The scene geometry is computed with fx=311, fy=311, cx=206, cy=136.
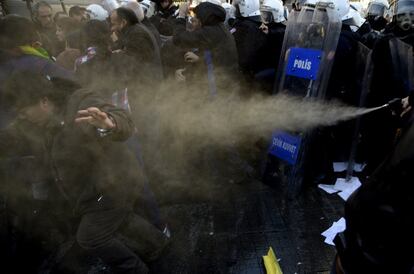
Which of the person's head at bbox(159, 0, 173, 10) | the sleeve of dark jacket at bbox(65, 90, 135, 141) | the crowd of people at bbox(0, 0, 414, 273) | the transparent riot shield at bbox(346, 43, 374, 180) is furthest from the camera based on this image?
the person's head at bbox(159, 0, 173, 10)

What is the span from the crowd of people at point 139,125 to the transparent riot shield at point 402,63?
1cm

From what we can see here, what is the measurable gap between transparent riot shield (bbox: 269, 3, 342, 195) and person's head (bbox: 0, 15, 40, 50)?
312 centimetres

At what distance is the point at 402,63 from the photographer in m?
3.62

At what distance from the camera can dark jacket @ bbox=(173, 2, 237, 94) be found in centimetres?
416

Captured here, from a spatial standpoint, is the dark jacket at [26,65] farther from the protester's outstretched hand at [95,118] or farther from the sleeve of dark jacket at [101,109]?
the protester's outstretched hand at [95,118]

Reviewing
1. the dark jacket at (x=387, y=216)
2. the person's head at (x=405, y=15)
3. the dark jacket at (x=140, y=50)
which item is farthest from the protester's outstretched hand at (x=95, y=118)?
the person's head at (x=405, y=15)

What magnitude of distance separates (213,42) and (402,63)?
230 centimetres

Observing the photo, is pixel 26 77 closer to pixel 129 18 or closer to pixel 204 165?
pixel 129 18

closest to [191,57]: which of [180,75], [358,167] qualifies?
[180,75]

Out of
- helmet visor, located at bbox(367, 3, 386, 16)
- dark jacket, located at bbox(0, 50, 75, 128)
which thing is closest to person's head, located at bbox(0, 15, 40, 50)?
dark jacket, located at bbox(0, 50, 75, 128)

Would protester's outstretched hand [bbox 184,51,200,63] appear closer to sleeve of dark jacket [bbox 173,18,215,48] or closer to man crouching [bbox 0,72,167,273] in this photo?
sleeve of dark jacket [bbox 173,18,215,48]

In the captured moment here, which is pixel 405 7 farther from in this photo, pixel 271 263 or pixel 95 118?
pixel 95 118

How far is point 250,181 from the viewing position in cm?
462

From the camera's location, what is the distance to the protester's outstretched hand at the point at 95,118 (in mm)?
2059
